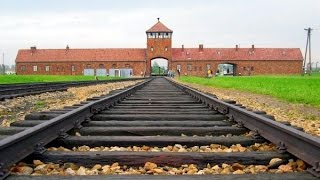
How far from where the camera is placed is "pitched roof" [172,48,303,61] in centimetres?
8675

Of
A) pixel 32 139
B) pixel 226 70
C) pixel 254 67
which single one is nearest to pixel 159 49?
pixel 254 67

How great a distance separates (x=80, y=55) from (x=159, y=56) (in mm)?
15980

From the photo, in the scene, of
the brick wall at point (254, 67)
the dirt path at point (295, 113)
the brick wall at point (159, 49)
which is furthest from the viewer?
the brick wall at point (254, 67)

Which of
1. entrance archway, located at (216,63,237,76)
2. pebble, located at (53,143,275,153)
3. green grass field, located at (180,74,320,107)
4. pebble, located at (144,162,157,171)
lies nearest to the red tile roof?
entrance archway, located at (216,63,237,76)

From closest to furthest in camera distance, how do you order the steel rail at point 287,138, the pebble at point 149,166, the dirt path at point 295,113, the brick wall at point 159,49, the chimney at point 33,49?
the steel rail at point 287,138, the pebble at point 149,166, the dirt path at point 295,113, the brick wall at point 159,49, the chimney at point 33,49

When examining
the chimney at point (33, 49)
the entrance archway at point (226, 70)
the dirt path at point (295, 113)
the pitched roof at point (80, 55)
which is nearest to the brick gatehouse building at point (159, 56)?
the pitched roof at point (80, 55)

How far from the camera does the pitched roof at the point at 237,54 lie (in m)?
86.8

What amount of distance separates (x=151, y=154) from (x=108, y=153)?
1.08ft

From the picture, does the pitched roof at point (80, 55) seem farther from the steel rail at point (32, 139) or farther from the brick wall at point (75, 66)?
the steel rail at point (32, 139)

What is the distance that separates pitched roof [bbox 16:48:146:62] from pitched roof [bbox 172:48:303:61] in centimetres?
827

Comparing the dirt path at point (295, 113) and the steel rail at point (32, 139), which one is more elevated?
the steel rail at point (32, 139)

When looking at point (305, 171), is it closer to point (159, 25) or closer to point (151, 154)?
point (151, 154)

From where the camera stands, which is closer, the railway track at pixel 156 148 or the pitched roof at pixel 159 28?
the railway track at pixel 156 148

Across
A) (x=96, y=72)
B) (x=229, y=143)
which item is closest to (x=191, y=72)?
(x=96, y=72)
